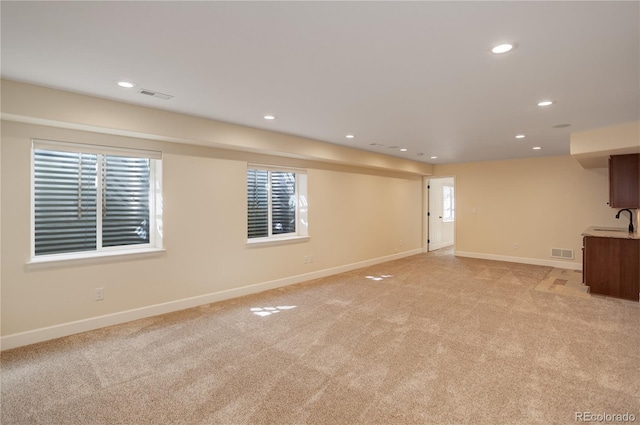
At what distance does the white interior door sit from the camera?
30.0 feet

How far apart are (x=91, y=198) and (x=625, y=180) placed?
23.9ft

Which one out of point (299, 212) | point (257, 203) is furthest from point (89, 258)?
point (299, 212)

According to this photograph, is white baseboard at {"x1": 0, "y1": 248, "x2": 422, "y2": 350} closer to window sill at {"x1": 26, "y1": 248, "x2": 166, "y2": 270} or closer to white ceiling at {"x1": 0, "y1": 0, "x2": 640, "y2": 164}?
window sill at {"x1": 26, "y1": 248, "x2": 166, "y2": 270}

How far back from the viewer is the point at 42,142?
10.5 ft

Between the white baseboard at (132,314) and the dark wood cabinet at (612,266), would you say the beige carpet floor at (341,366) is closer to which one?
the white baseboard at (132,314)

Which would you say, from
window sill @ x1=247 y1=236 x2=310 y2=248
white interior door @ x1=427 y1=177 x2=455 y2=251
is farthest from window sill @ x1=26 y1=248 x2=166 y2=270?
white interior door @ x1=427 y1=177 x2=455 y2=251

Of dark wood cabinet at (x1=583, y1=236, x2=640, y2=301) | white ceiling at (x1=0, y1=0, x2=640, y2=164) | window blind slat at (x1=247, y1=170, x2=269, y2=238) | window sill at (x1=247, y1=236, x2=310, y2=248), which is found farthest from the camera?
window blind slat at (x1=247, y1=170, x2=269, y2=238)

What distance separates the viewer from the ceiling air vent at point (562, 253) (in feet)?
21.9

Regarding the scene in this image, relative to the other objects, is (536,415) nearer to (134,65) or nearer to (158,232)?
(134,65)

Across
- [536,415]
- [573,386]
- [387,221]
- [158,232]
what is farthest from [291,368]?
[387,221]

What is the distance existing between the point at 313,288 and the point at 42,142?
3784mm

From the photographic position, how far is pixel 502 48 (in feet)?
7.16

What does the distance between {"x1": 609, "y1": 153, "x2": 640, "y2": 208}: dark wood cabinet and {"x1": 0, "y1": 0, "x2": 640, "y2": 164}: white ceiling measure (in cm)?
135

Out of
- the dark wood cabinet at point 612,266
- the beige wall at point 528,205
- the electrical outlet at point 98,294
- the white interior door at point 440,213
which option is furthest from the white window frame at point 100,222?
the white interior door at point 440,213
